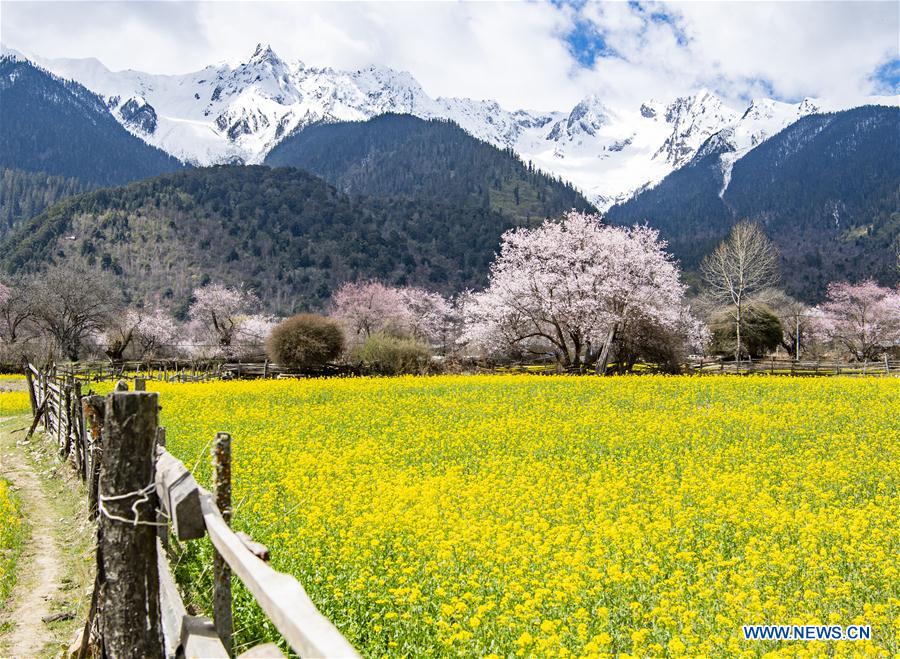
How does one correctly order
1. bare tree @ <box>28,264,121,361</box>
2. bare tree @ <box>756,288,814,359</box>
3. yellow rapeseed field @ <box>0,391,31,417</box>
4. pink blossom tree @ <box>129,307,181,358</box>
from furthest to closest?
bare tree @ <box>756,288,814,359</box>, pink blossom tree @ <box>129,307,181,358</box>, bare tree @ <box>28,264,121,361</box>, yellow rapeseed field @ <box>0,391,31,417</box>

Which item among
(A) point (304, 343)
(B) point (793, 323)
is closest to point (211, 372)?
(A) point (304, 343)

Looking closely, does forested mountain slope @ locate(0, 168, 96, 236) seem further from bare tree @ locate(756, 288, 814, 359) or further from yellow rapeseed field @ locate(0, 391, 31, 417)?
bare tree @ locate(756, 288, 814, 359)

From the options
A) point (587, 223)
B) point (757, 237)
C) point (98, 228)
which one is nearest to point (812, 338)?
point (757, 237)

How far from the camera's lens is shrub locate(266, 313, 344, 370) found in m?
40.3

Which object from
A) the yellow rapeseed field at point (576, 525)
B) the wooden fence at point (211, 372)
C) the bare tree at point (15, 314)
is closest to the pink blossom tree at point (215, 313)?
the bare tree at point (15, 314)

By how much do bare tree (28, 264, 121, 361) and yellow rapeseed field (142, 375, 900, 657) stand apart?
142ft

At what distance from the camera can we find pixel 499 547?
6.65 metres

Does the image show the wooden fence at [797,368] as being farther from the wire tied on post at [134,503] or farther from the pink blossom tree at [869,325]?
the wire tied on post at [134,503]

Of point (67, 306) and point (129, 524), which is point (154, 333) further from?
point (129, 524)

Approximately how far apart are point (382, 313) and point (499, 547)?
66128mm

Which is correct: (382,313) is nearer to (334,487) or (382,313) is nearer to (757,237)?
(757,237)

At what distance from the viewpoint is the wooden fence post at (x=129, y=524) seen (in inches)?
142

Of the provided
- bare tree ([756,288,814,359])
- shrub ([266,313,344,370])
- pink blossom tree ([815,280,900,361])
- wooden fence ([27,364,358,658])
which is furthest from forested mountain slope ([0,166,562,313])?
wooden fence ([27,364,358,658])

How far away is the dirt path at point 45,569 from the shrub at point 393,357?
25217 mm
